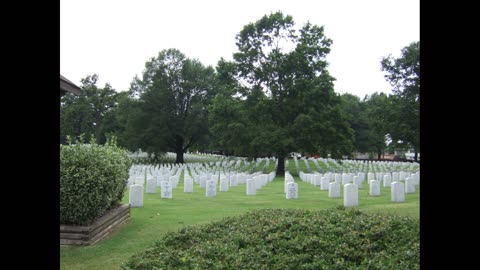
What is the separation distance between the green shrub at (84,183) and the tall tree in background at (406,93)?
26356mm

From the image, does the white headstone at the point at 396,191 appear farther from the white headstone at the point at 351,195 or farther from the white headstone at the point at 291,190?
the white headstone at the point at 291,190

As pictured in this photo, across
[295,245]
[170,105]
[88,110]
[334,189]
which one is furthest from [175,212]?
[88,110]

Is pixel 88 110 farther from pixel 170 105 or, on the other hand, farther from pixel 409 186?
pixel 409 186

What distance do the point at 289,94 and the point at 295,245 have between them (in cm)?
2714

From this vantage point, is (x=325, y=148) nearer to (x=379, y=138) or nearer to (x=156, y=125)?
(x=156, y=125)

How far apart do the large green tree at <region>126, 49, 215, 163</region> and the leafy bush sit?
1508 inches

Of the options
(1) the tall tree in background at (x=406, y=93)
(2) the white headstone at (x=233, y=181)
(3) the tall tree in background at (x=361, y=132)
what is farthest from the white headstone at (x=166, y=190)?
(3) the tall tree in background at (x=361, y=132)

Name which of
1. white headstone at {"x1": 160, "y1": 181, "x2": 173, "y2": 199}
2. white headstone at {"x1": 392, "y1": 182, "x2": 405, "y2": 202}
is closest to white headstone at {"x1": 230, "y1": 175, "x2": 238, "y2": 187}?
white headstone at {"x1": 160, "y1": 181, "x2": 173, "y2": 199}

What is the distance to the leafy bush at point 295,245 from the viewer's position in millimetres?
5820
